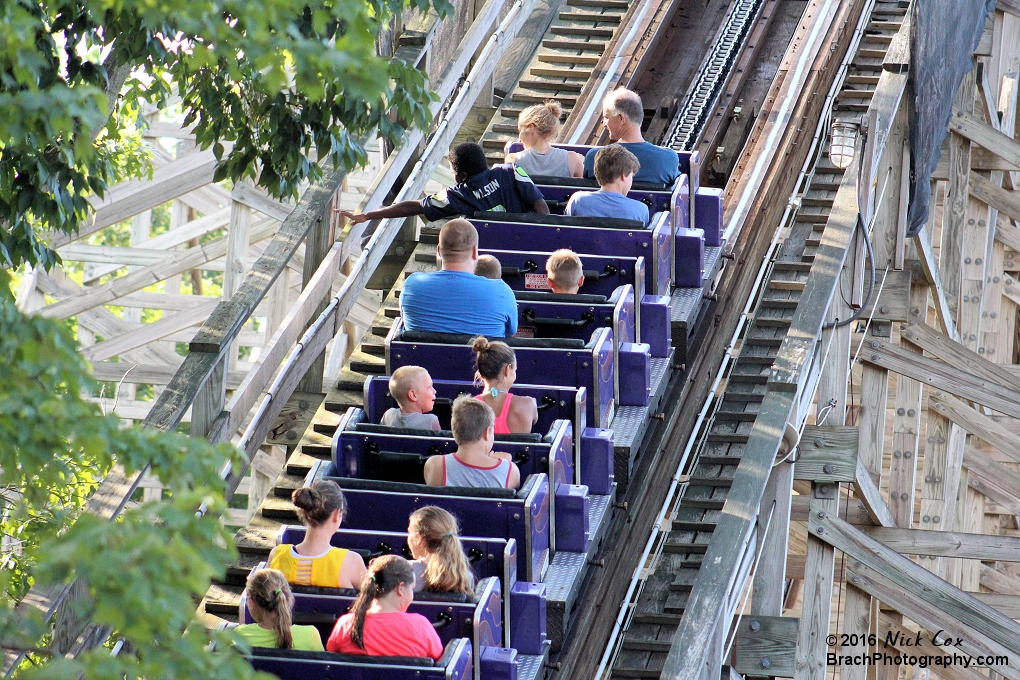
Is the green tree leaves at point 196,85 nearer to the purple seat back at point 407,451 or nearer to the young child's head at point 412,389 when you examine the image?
the young child's head at point 412,389

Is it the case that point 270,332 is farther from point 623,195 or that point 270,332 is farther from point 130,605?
point 130,605

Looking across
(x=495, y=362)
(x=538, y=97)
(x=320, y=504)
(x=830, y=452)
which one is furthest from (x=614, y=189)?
(x=320, y=504)

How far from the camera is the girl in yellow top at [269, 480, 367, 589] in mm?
4773

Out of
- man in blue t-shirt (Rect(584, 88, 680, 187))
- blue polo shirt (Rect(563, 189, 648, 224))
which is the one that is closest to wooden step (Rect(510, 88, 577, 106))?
man in blue t-shirt (Rect(584, 88, 680, 187))

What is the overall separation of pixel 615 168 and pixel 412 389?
2015 millimetres

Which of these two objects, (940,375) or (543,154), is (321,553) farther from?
(940,375)

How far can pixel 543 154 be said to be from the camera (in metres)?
8.01

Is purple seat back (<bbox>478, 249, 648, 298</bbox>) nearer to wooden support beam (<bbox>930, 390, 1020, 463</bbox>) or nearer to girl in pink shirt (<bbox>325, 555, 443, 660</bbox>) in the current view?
girl in pink shirt (<bbox>325, 555, 443, 660</bbox>)

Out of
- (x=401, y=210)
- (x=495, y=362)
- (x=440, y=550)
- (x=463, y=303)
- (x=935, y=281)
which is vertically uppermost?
(x=935, y=281)

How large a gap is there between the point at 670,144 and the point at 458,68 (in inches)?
79.7

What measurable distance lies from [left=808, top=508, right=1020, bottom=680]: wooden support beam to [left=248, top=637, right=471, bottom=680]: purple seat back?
289 cm

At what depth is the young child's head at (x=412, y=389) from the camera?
563 cm

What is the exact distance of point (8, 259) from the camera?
464cm

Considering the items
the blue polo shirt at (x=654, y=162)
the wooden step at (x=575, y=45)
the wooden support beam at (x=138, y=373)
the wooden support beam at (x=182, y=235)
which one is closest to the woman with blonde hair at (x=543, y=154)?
the blue polo shirt at (x=654, y=162)
